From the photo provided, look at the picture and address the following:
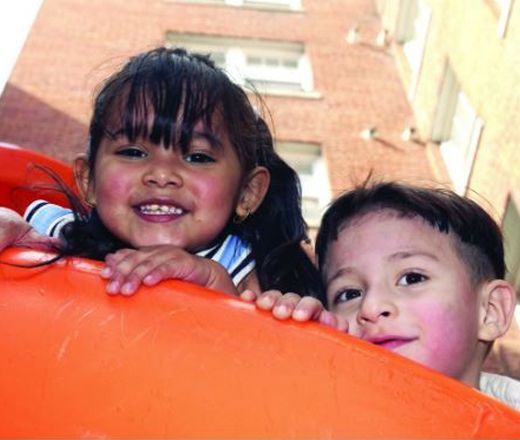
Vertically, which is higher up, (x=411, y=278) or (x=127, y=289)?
(x=411, y=278)

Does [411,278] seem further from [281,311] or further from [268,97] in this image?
[268,97]

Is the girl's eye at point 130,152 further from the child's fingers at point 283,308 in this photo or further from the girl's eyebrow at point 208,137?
the child's fingers at point 283,308

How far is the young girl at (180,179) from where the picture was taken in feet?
4.90

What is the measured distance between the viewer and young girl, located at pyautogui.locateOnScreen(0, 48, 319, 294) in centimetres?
149

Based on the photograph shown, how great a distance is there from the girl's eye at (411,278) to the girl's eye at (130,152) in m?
0.51

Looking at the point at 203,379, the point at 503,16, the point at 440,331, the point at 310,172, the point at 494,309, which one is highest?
the point at 503,16

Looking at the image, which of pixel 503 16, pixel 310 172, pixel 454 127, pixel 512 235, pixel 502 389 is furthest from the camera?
pixel 310 172

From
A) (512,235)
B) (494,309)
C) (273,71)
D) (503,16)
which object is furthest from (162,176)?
(273,71)

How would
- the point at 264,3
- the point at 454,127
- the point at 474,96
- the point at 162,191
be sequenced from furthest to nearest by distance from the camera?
the point at 264,3
the point at 454,127
the point at 474,96
the point at 162,191

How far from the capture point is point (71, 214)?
6.25 feet

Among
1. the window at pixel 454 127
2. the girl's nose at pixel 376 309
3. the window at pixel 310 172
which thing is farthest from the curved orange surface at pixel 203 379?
the window at pixel 310 172

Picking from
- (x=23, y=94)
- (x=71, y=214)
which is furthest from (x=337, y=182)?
(x=71, y=214)

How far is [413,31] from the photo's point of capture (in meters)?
9.98

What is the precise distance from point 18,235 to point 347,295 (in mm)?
566
